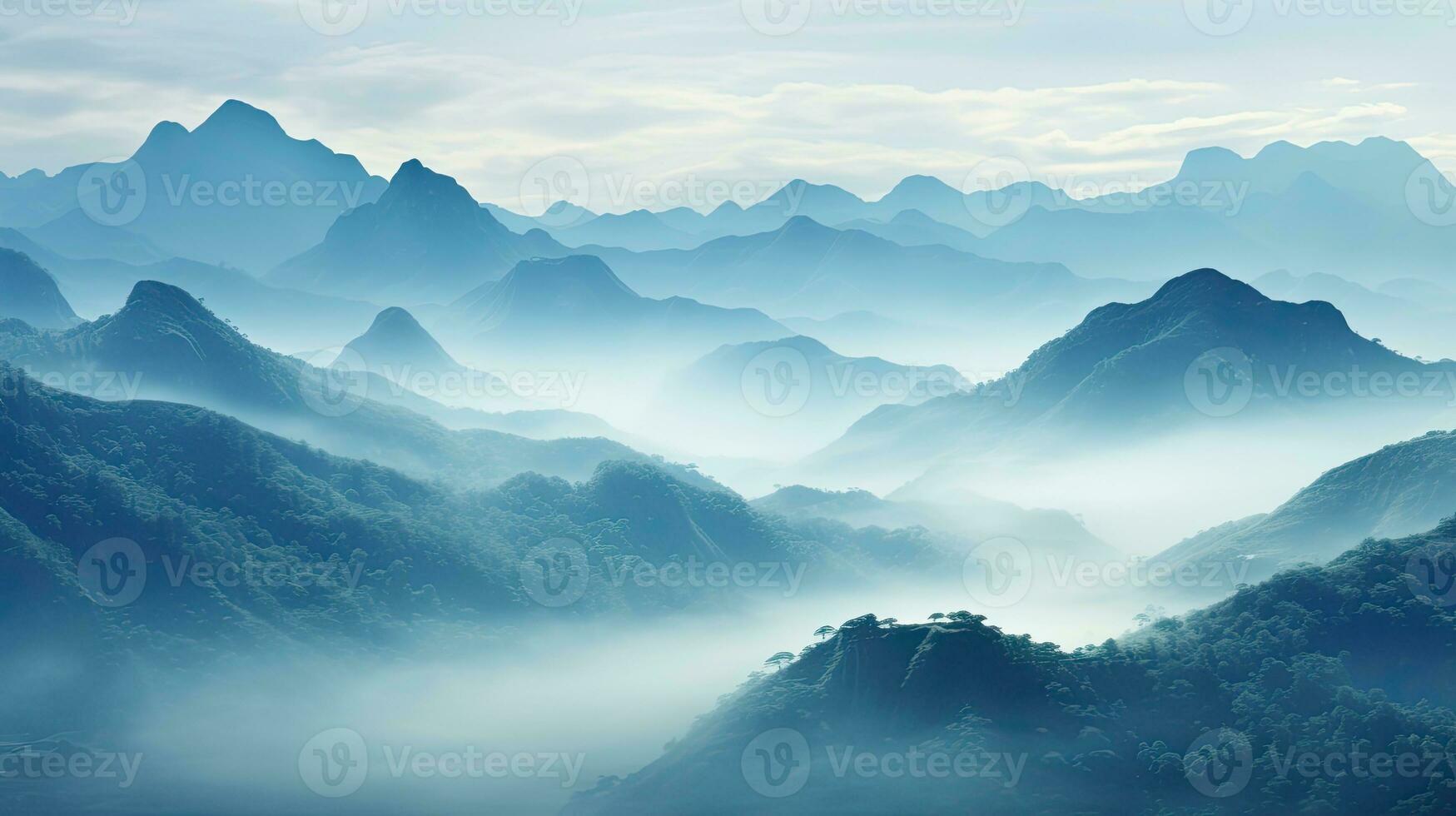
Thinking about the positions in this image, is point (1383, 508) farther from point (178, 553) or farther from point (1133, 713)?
A: point (178, 553)

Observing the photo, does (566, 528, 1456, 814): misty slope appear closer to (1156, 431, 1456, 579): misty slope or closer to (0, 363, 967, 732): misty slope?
(1156, 431, 1456, 579): misty slope

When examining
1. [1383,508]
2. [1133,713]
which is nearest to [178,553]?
[1133,713]

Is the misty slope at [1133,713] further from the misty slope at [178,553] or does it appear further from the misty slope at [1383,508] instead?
the misty slope at [178,553]

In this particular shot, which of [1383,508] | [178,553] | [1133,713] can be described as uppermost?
[178,553]

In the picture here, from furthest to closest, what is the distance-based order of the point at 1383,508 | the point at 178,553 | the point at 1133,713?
the point at 1383,508
the point at 178,553
the point at 1133,713

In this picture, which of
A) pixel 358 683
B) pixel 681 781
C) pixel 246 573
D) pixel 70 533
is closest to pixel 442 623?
pixel 358 683

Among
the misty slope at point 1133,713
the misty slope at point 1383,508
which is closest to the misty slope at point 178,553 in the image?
the misty slope at point 1133,713

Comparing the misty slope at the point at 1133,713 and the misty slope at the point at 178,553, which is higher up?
the misty slope at the point at 178,553

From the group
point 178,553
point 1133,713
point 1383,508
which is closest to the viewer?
point 1133,713
